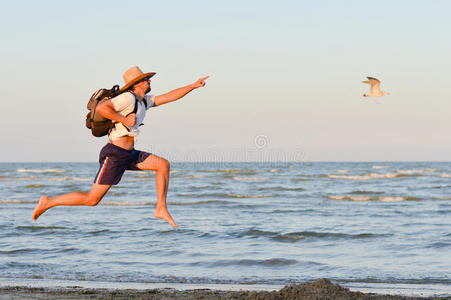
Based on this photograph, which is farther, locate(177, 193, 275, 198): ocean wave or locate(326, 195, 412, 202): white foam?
locate(177, 193, 275, 198): ocean wave

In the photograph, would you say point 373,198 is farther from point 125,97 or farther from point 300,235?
point 125,97

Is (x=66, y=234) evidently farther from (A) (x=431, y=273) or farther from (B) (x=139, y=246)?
(A) (x=431, y=273)

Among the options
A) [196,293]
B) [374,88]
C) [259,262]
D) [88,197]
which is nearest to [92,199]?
[88,197]

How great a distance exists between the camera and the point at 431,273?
862 cm

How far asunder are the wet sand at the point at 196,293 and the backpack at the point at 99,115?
2018mm

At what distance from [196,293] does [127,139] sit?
2.18 meters

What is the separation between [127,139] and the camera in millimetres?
5852

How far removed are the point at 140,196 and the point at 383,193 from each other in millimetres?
10093

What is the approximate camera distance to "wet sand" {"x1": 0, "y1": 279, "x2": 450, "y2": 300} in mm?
6172

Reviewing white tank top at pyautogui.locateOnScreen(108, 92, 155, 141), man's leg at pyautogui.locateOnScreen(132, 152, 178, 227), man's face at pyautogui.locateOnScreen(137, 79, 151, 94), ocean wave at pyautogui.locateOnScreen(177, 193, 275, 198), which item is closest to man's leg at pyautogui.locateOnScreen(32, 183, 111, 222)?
man's leg at pyautogui.locateOnScreen(132, 152, 178, 227)

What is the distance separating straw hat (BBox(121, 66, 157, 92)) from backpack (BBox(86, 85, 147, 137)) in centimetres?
10

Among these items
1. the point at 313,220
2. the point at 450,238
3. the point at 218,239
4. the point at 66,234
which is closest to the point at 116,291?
the point at 218,239

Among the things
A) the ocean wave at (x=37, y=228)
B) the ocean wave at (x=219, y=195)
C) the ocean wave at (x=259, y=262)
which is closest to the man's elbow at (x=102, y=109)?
the ocean wave at (x=259, y=262)

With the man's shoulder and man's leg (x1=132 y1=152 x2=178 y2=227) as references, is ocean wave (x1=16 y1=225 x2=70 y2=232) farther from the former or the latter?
→ the man's shoulder
